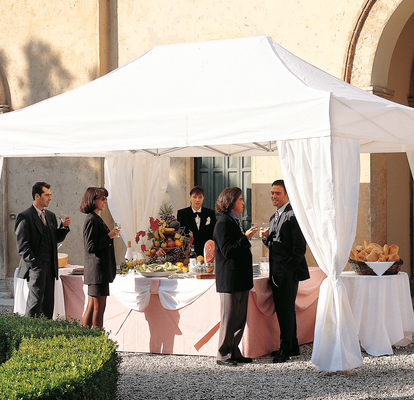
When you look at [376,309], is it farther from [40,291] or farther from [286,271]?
[40,291]

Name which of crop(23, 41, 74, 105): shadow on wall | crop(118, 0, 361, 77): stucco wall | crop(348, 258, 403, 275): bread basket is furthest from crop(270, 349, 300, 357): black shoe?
crop(23, 41, 74, 105): shadow on wall

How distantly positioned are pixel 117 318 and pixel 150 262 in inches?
27.9

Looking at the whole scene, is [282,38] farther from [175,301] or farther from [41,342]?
[41,342]

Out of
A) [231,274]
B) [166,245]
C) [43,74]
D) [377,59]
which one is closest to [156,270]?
[166,245]

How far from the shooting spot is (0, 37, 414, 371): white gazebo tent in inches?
217

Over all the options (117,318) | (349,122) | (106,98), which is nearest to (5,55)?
(106,98)

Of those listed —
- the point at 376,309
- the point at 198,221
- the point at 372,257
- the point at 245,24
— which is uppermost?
the point at 245,24

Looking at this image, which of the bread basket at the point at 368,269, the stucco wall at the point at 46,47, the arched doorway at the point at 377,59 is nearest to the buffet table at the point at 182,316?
the bread basket at the point at 368,269

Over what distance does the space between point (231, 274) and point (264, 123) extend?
1.47m

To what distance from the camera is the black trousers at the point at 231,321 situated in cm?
606

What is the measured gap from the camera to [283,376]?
227 inches

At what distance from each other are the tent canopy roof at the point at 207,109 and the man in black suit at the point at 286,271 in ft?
3.05

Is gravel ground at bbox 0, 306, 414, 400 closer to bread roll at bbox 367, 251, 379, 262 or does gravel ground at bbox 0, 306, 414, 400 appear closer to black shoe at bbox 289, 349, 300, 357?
black shoe at bbox 289, 349, 300, 357

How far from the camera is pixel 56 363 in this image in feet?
12.5
